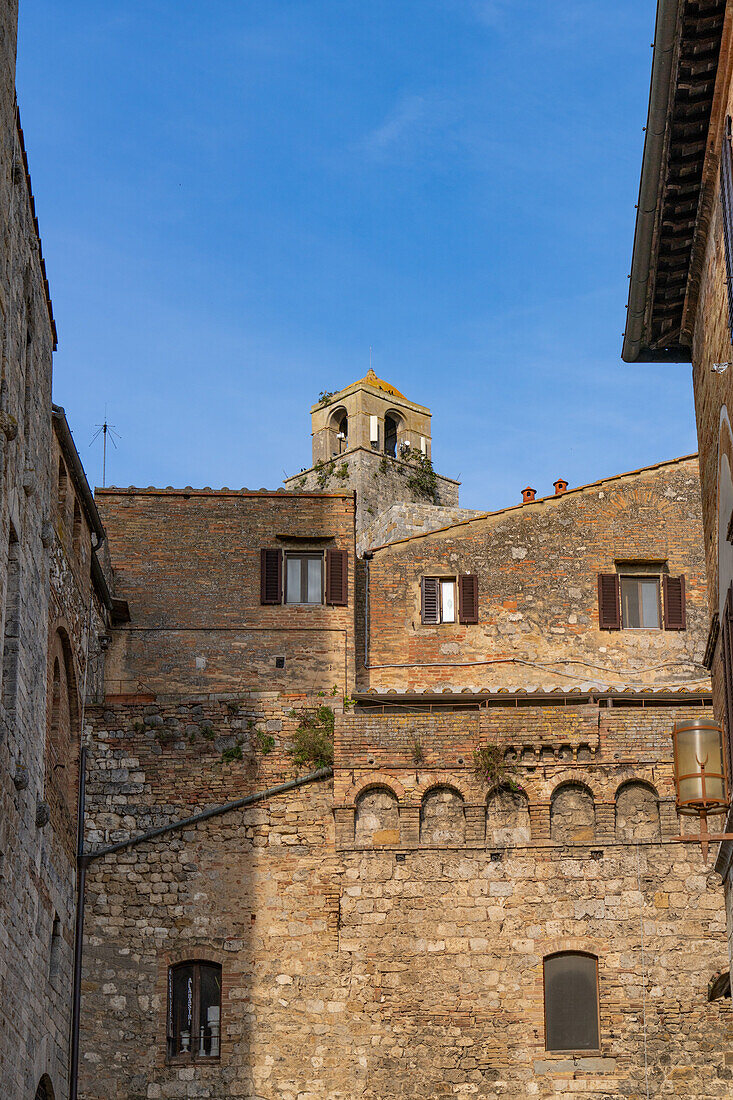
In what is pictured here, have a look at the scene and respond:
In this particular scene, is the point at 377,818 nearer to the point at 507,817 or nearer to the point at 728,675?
the point at 507,817

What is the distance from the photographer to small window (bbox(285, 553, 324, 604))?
25.3 metres

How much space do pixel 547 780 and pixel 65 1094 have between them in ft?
24.2

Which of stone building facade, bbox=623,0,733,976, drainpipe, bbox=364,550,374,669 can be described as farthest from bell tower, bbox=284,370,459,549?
stone building facade, bbox=623,0,733,976

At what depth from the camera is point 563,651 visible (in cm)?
2586

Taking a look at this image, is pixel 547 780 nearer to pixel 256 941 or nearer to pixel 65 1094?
pixel 256 941

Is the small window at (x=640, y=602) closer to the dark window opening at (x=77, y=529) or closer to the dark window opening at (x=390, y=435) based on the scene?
the dark window opening at (x=77, y=529)

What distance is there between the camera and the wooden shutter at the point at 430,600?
26156 millimetres

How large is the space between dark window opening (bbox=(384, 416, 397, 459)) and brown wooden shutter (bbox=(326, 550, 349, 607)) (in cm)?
2908

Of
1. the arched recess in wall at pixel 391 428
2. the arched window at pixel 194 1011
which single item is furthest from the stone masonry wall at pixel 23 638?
the arched recess in wall at pixel 391 428

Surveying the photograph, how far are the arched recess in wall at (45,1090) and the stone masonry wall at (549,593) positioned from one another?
8675 mm

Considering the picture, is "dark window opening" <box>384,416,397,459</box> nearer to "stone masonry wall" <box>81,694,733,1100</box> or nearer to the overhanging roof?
"stone masonry wall" <box>81,694,733,1100</box>

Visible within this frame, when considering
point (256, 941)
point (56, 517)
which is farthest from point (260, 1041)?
point (56, 517)

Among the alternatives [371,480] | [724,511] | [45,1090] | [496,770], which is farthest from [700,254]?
[371,480]

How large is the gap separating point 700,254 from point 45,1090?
11799mm
